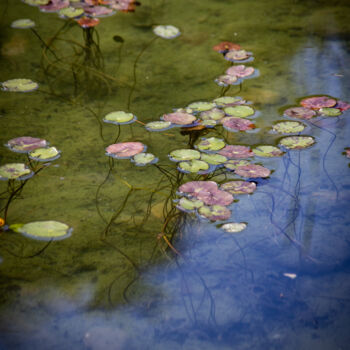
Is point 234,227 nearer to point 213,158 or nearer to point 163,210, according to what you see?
point 163,210

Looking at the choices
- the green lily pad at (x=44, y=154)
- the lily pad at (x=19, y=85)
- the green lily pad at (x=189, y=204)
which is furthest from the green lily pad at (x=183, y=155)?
the lily pad at (x=19, y=85)

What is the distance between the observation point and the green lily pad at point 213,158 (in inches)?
71.1

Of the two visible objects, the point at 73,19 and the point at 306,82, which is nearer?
the point at 306,82

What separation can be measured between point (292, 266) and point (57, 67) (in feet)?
5.93

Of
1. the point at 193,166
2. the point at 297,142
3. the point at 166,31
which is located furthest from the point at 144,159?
the point at 166,31

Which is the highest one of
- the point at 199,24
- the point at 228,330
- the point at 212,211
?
the point at 199,24

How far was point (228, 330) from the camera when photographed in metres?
1.23

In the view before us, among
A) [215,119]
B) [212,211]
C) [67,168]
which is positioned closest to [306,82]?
[215,119]

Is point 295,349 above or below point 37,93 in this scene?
below

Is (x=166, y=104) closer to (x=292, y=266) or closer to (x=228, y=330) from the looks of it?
(x=292, y=266)

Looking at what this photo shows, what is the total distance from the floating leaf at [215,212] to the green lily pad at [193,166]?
235 mm

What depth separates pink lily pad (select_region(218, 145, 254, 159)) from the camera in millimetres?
1839

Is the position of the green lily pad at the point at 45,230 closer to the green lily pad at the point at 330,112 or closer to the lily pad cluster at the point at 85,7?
the green lily pad at the point at 330,112

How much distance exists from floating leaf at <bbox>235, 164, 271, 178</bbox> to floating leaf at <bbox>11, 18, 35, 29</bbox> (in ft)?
6.33
